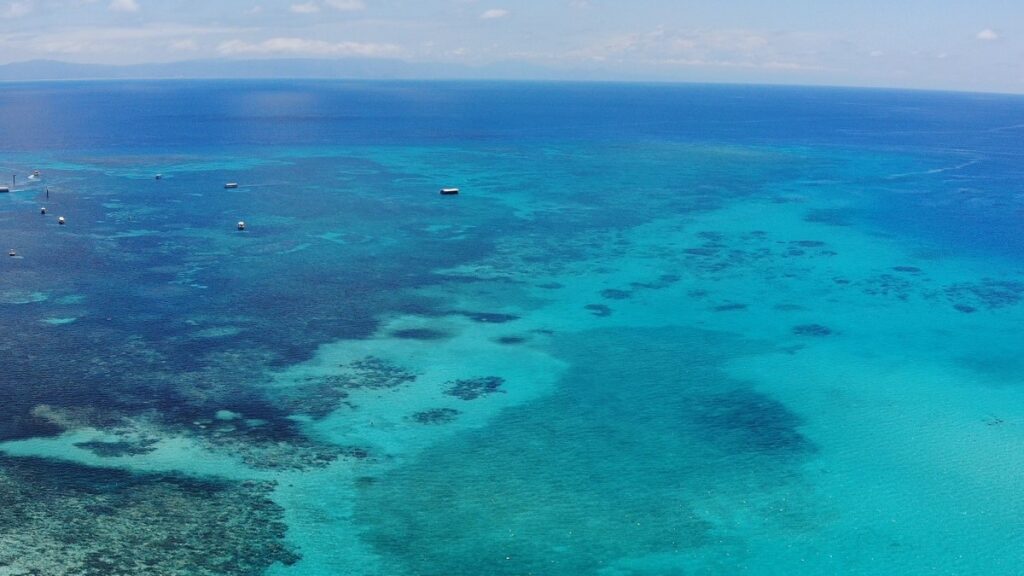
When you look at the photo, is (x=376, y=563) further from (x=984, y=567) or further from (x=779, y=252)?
(x=779, y=252)

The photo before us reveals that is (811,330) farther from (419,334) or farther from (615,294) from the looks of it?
(419,334)

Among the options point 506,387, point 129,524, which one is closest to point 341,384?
point 506,387

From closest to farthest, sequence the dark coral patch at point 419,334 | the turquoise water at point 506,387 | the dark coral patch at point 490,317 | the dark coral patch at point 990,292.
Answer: the turquoise water at point 506,387
the dark coral patch at point 419,334
the dark coral patch at point 490,317
the dark coral patch at point 990,292

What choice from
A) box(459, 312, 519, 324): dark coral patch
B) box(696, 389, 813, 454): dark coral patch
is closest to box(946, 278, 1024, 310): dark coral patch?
box(696, 389, 813, 454): dark coral patch

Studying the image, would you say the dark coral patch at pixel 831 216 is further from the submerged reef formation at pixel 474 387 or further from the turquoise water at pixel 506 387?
the submerged reef formation at pixel 474 387

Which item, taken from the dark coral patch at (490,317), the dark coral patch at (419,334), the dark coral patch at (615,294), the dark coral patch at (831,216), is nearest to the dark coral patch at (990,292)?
the dark coral patch at (831,216)

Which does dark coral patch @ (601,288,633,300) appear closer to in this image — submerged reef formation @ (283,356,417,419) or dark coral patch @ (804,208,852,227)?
submerged reef formation @ (283,356,417,419)
